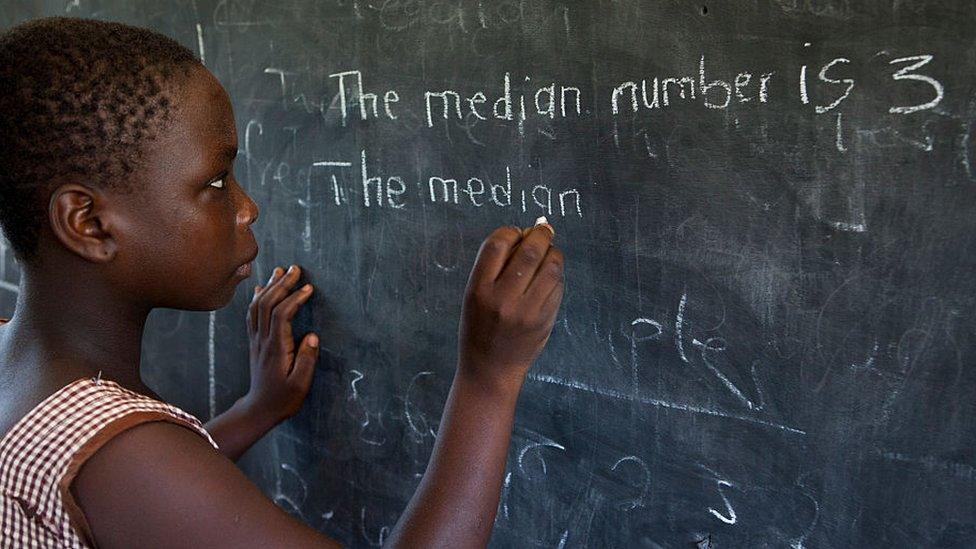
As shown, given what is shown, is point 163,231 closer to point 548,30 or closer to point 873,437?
point 548,30

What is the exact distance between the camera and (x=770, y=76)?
1.00 meters

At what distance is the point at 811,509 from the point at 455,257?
2.05 ft

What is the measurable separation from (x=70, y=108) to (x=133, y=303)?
0.25m

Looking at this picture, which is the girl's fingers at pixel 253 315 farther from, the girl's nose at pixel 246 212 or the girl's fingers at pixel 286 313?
the girl's nose at pixel 246 212

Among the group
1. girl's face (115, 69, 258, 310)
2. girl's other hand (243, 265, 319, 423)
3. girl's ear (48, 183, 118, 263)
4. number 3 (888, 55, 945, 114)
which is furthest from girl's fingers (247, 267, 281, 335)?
number 3 (888, 55, 945, 114)

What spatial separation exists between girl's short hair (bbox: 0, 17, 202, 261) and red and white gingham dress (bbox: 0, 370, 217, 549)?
8.7 inches

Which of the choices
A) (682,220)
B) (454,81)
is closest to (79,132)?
(454,81)

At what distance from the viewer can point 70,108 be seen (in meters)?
0.97

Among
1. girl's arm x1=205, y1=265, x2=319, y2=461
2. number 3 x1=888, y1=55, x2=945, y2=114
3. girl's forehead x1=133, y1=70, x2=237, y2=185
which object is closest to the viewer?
number 3 x1=888, y1=55, x2=945, y2=114

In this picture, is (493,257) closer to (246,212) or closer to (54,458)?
(246,212)

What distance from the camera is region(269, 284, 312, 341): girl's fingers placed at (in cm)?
163

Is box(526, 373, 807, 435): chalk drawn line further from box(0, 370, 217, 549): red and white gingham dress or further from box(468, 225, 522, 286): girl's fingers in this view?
box(0, 370, 217, 549): red and white gingham dress

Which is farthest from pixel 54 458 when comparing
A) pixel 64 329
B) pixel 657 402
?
pixel 657 402

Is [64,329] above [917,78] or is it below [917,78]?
below
